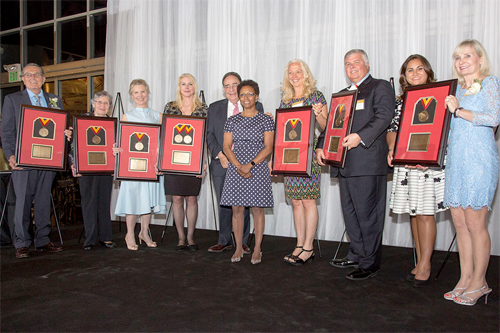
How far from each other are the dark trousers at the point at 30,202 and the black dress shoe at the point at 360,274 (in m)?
3.08

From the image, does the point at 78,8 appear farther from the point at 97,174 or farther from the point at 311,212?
the point at 311,212

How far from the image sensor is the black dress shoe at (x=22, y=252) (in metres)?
3.83

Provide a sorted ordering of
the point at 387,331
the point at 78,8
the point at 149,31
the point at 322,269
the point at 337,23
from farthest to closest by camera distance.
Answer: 1. the point at 78,8
2. the point at 149,31
3. the point at 337,23
4. the point at 322,269
5. the point at 387,331

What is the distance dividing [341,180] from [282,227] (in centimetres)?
185

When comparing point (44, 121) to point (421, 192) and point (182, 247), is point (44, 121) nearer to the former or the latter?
point (182, 247)

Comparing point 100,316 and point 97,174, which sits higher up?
point 97,174

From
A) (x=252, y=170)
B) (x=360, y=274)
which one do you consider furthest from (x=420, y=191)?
(x=252, y=170)

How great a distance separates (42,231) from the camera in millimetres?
4074

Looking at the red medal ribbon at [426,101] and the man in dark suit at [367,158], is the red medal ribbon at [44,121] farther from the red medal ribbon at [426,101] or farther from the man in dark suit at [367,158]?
the red medal ribbon at [426,101]

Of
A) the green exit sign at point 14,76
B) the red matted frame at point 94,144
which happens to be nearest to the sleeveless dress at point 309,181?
the red matted frame at point 94,144

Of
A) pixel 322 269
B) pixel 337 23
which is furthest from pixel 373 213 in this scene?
pixel 337 23

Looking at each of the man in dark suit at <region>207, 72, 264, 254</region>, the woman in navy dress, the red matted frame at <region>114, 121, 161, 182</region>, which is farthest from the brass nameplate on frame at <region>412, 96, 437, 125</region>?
the red matted frame at <region>114, 121, 161, 182</region>

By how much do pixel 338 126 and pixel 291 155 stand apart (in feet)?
1.58

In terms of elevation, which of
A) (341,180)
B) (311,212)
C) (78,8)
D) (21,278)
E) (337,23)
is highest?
(78,8)
